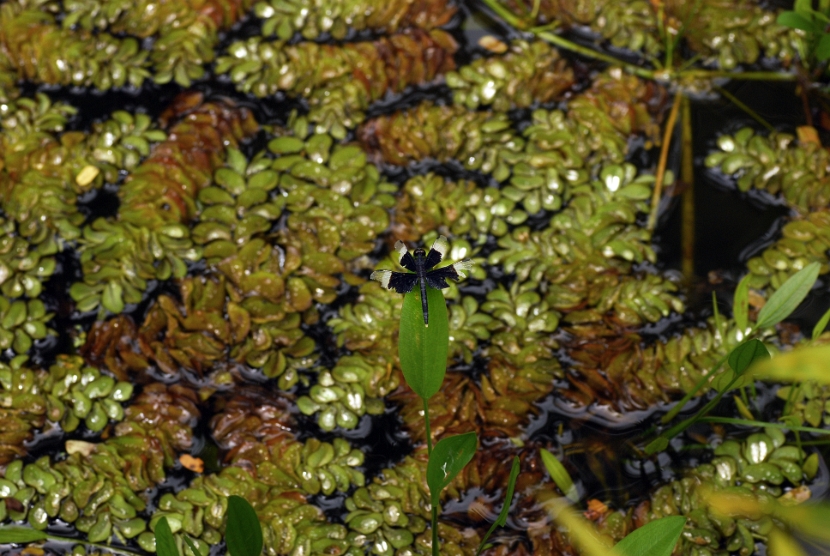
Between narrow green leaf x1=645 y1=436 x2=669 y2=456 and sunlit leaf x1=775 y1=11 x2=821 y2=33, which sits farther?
sunlit leaf x1=775 y1=11 x2=821 y2=33

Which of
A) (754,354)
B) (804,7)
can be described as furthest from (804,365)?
(804,7)

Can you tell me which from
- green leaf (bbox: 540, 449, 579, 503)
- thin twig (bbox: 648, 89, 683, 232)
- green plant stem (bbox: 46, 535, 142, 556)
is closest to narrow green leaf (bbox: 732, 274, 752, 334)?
thin twig (bbox: 648, 89, 683, 232)

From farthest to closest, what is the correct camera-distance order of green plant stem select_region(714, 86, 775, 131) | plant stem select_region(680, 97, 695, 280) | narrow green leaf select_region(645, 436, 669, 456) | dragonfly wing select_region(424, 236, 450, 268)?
1. green plant stem select_region(714, 86, 775, 131)
2. plant stem select_region(680, 97, 695, 280)
3. narrow green leaf select_region(645, 436, 669, 456)
4. dragonfly wing select_region(424, 236, 450, 268)

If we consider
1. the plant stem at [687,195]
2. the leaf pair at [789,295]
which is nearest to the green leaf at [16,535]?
the leaf pair at [789,295]

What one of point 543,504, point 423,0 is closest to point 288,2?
point 423,0

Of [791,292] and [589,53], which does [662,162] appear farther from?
[791,292]

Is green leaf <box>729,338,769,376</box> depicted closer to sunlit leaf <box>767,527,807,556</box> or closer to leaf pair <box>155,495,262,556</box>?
sunlit leaf <box>767,527,807,556</box>

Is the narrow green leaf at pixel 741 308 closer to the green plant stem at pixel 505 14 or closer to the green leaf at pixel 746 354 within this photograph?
the green leaf at pixel 746 354

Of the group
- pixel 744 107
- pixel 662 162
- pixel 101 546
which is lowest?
pixel 101 546

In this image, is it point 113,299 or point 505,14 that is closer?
point 113,299
